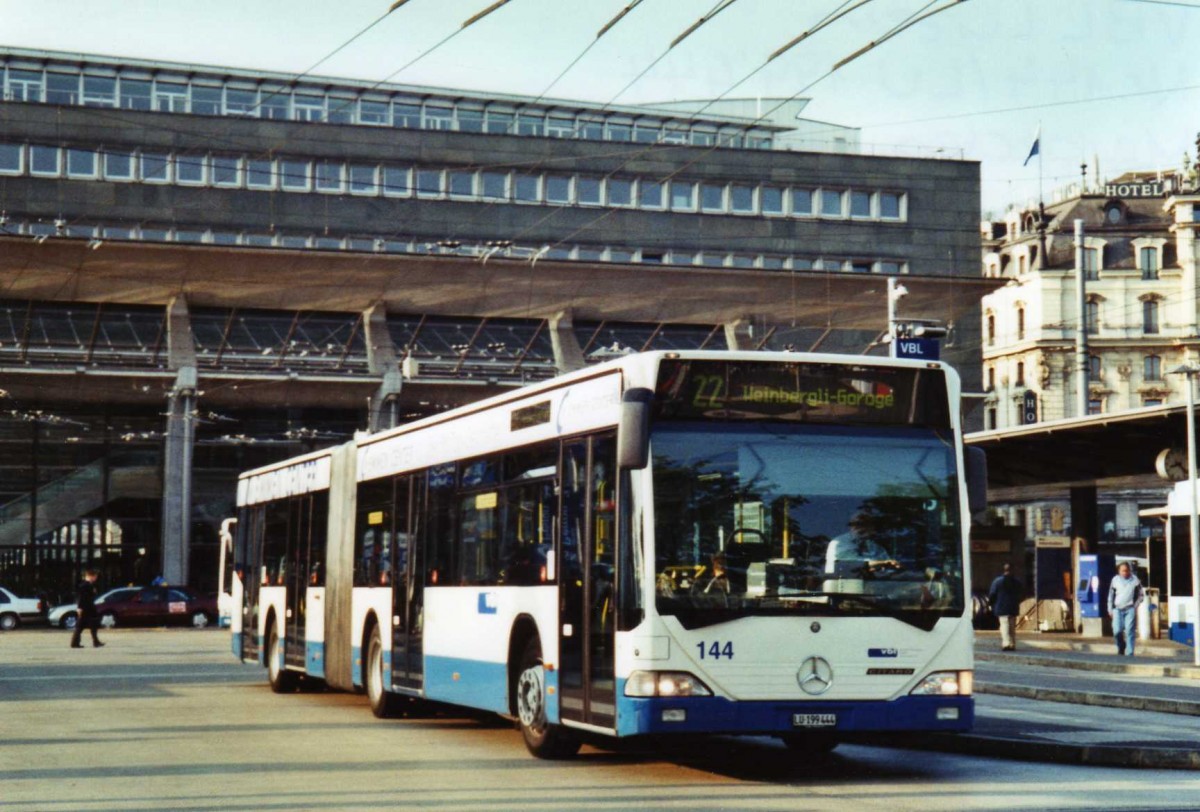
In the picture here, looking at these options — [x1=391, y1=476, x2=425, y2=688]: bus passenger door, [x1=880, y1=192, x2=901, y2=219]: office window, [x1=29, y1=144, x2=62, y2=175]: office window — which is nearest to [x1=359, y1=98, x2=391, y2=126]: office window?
[x1=29, y1=144, x2=62, y2=175]: office window

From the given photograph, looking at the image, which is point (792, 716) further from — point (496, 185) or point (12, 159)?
point (496, 185)

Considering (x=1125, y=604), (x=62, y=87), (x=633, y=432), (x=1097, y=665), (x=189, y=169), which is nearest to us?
(x=633, y=432)

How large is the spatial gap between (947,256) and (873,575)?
57757 mm

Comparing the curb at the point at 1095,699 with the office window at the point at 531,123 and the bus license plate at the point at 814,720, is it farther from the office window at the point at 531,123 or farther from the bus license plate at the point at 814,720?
the office window at the point at 531,123

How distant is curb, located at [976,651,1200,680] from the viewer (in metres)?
26.8

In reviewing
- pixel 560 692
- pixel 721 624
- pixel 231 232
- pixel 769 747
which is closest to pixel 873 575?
pixel 721 624

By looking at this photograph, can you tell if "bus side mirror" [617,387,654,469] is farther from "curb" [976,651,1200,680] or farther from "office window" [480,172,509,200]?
"office window" [480,172,509,200]

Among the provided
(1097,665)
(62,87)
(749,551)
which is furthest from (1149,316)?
(749,551)

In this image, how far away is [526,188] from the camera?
214 feet

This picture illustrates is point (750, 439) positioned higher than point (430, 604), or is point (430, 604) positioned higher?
point (750, 439)

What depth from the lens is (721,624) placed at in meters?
12.0

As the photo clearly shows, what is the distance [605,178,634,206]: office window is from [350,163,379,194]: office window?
8.07 metres

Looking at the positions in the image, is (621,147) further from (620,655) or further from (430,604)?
(620,655)

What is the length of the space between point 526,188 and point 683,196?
5612mm
